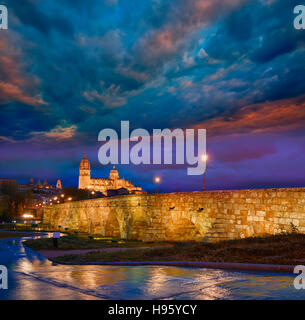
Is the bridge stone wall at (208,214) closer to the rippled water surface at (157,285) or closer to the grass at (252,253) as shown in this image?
the grass at (252,253)

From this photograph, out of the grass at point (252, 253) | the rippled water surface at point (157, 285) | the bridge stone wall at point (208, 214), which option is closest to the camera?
the rippled water surface at point (157, 285)

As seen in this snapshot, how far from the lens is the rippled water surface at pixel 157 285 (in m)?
6.98

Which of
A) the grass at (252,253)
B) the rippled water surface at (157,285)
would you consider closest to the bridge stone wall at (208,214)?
the grass at (252,253)

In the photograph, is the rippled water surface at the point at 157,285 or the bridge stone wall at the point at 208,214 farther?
the bridge stone wall at the point at 208,214

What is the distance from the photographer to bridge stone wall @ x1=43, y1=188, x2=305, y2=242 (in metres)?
15.7

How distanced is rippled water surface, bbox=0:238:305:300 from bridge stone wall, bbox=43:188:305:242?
7105 millimetres

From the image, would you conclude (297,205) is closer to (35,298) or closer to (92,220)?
(35,298)

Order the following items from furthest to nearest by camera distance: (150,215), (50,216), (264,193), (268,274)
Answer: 1. (50,216)
2. (150,215)
3. (264,193)
4. (268,274)

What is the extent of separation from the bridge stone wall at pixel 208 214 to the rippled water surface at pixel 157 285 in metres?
7.11

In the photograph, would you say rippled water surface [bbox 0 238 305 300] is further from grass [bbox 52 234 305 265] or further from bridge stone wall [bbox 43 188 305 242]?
bridge stone wall [bbox 43 188 305 242]

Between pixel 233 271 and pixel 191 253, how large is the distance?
385 centimetres

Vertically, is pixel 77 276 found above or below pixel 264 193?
below
